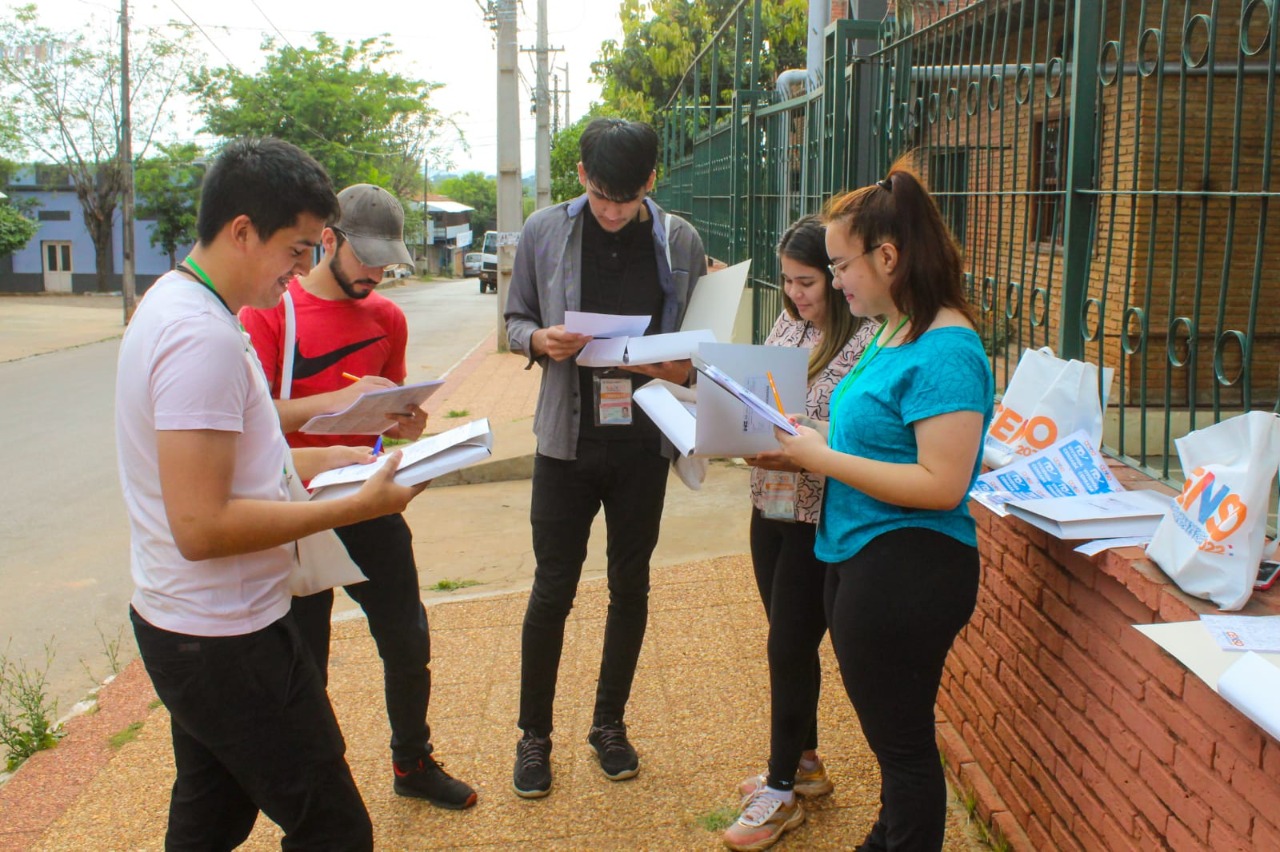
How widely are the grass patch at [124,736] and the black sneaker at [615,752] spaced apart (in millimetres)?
1765

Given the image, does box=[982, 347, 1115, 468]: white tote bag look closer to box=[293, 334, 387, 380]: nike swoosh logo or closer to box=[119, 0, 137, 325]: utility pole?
box=[293, 334, 387, 380]: nike swoosh logo

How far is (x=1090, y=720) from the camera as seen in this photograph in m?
2.60

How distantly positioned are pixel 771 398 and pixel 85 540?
618 centimetres

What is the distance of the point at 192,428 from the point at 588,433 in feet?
5.39

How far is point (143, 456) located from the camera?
2006mm

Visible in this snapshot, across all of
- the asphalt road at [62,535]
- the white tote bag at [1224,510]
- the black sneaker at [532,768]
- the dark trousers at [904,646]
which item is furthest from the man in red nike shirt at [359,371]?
the asphalt road at [62,535]

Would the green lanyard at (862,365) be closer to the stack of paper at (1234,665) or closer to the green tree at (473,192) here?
the stack of paper at (1234,665)

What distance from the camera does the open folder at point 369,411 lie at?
8.91 feet

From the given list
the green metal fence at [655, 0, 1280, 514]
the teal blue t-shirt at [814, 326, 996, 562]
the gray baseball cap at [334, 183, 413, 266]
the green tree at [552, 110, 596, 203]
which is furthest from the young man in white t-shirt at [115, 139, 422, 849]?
the green tree at [552, 110, 596, 203]

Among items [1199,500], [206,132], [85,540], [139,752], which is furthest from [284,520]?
[206,132]

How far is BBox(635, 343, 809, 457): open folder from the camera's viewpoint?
8.31 feet

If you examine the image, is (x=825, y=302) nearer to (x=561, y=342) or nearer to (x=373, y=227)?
(x=561, y=342)

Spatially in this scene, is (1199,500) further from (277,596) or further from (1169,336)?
(277,596)

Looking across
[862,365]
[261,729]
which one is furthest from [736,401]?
[261,729]
